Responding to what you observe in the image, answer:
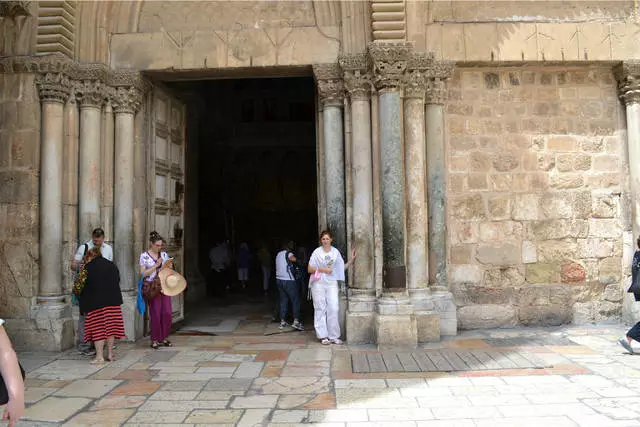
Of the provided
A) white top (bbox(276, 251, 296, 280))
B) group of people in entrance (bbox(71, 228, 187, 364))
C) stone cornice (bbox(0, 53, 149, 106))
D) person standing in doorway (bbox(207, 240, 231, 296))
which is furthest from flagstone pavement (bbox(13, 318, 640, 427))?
person standing in doorway (bbox(207, 240, 231, 296))

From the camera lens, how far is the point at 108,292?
5.65 metres

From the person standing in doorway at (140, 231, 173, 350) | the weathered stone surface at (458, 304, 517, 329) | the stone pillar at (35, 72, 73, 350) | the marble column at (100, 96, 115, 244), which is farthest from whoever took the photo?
the weathered stone surface at (458, 304, 517, 329)

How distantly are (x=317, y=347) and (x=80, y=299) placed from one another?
2.82 meters

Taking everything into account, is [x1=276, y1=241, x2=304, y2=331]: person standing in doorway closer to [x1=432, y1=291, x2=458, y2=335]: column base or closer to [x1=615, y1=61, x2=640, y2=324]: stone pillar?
[x1=432, y1=291, x2=458, y2=335]: column base

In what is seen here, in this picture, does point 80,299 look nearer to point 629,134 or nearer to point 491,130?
point 491,130

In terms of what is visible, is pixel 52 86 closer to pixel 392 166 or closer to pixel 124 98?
pixel 124 98

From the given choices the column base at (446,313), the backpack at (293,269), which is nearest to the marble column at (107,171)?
the backpack at (293,269)

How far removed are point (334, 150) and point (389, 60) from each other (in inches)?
53.5

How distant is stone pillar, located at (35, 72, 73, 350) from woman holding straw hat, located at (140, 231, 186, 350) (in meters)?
1.17

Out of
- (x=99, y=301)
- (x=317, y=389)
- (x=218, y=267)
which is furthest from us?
(x=218, y=267)

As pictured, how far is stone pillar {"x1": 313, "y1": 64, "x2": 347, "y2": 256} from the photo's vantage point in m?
6.73

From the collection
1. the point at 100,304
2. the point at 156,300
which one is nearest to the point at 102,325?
the point at 100,304

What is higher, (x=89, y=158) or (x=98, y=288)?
(x=89, y=158)

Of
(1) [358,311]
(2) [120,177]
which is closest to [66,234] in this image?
(2) [120,177]
